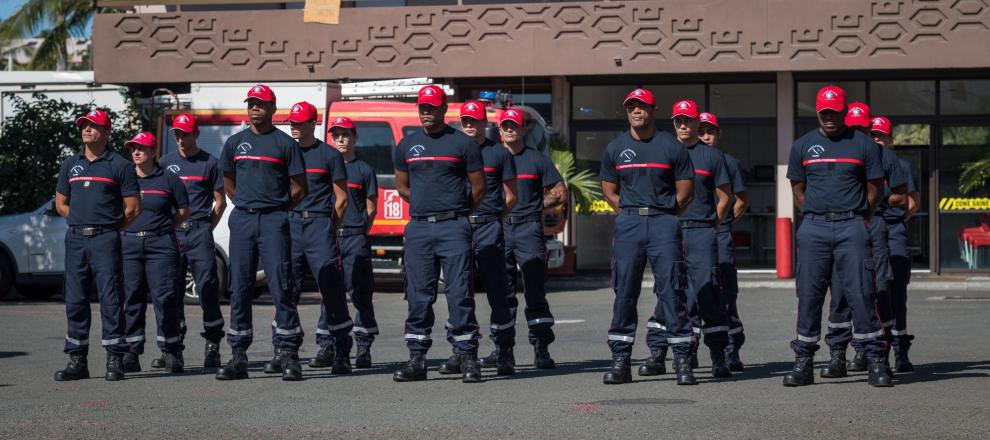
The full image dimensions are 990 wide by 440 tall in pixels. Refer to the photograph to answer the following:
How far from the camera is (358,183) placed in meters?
12.9

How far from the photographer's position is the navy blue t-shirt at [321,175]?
11.7 meters

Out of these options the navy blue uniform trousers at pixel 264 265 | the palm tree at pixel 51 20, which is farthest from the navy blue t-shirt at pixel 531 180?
the palm tree at pixel 51 20

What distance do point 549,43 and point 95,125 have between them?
15633 mm

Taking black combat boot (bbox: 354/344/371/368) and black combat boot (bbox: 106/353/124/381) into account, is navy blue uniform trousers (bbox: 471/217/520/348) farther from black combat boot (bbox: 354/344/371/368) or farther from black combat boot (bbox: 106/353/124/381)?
black combat boot (bbox: 106/353/124/381)

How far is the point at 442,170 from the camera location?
11070 mm

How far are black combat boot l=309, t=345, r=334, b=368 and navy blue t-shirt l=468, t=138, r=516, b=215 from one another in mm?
1693

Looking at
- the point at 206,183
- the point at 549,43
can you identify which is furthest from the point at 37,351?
the point at 549,43

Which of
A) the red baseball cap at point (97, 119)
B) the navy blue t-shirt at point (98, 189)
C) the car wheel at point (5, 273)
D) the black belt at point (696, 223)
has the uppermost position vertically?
the red baseball cap at point (97, 119)

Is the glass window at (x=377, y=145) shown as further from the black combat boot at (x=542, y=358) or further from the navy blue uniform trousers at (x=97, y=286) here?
the navy blue uniform trousers at (x=97, y=286)

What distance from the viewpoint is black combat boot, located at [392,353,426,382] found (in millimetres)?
A: 11031

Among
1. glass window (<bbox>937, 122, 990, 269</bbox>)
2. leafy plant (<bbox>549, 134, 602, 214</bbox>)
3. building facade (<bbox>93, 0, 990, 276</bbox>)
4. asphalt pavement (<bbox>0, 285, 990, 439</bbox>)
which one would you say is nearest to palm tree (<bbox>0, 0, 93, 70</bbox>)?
building facade (<bbox>93, 0, 990, 276</bbox>)

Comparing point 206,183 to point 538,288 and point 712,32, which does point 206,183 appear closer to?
point 538,288

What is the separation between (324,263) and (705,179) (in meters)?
2.89

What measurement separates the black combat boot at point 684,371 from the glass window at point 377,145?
38.8 feet
